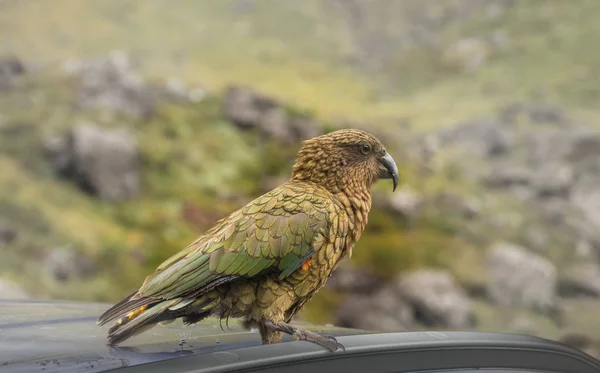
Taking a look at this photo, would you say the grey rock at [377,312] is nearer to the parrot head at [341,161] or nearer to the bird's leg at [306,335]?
the parrot head at [341,161]

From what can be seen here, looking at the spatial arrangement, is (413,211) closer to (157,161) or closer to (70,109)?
(157,161)

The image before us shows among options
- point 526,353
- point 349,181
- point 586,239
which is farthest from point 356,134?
point 586,239

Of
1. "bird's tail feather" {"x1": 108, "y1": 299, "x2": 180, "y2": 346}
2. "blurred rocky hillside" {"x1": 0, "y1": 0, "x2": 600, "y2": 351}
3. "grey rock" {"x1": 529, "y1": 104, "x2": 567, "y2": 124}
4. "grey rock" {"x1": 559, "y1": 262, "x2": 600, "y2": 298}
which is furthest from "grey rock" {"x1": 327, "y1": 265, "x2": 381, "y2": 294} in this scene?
"bird's tail feather" {"x1": 108, "y1": 299, "x2": 180, "y2": 346}

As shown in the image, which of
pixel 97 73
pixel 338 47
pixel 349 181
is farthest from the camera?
pixel 338 47

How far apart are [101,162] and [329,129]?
3526 mm

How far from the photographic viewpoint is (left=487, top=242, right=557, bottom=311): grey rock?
10109mm

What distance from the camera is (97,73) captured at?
10414mm

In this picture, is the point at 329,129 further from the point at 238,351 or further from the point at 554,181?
the point at 238,351

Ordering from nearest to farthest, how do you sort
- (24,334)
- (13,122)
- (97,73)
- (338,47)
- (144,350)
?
(144,350) < (24,334) < (13,122) < (97,73) < (338,47)

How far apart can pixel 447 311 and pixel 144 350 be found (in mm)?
8698

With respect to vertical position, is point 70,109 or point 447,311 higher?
point 70,109

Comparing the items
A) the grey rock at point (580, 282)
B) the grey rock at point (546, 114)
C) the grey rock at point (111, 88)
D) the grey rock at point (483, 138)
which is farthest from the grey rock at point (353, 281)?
the grey rock at point (546, 114)

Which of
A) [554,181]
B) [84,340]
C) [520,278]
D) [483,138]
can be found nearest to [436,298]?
[520,278]

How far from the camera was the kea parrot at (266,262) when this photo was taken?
169 cm
